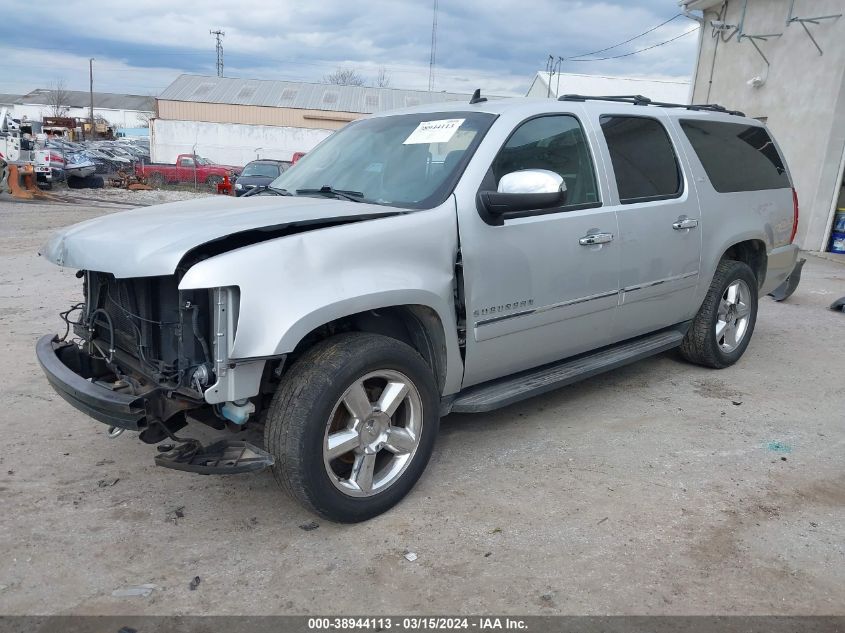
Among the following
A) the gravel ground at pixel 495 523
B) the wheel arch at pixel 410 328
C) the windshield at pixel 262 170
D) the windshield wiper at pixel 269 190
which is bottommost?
the gravel ground at pixel 495 523

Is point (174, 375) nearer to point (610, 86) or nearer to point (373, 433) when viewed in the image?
point (373, 433)

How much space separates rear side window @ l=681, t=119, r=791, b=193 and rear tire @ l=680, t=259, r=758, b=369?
2.07ft

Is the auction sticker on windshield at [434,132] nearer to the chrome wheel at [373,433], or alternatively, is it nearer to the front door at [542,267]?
the front door at [542,267]

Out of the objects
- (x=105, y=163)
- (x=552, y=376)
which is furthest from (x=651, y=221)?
(x=105, y=163)

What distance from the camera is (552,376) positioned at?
4.00 m

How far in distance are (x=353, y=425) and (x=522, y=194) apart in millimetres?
1365

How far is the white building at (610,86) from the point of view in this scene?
3666cm

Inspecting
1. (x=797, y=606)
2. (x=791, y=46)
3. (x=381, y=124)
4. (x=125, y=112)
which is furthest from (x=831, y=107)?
(x=125, y=112)

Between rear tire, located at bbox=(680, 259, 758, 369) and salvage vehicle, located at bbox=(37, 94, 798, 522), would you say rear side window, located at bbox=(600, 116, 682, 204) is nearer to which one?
salvage vehicle, located at bbox=(37, 94, 798, 522)

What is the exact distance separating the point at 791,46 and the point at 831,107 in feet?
5.72

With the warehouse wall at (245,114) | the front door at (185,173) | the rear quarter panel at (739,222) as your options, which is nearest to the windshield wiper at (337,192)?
the rear quarter panel at (739,222)

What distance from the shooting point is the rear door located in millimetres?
4215

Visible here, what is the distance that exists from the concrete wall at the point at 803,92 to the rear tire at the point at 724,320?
859 centimetres

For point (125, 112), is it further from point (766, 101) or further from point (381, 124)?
point (381, 124)
